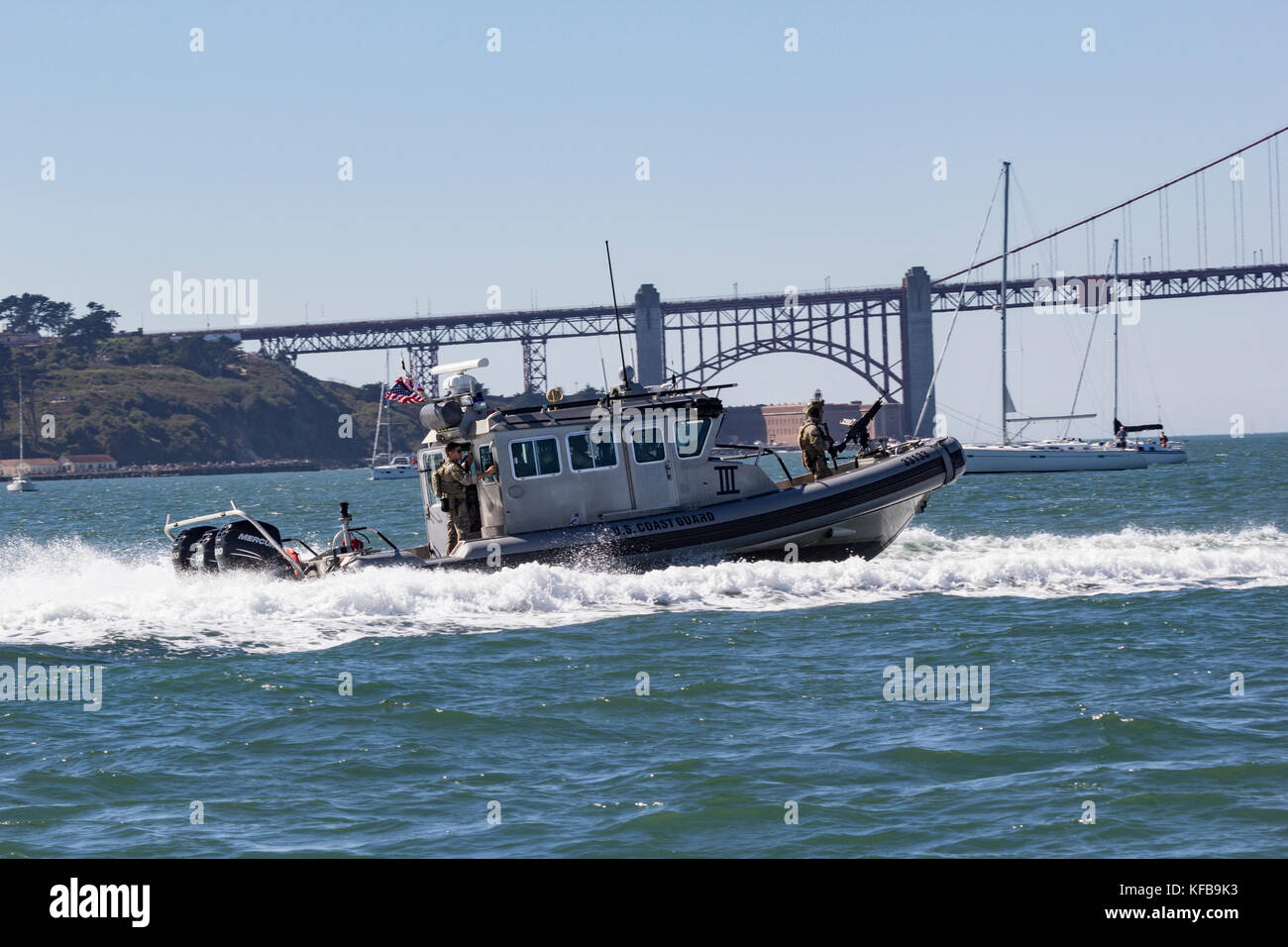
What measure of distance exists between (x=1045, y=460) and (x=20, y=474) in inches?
3702

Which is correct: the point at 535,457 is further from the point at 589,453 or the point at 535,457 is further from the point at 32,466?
the point at 32,466

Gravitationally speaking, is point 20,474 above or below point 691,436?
below

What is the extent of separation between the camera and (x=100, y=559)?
18.2 m

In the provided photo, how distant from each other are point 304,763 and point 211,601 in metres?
6.60

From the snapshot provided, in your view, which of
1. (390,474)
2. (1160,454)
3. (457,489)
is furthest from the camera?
(390,474)

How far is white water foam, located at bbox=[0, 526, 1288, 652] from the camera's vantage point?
13977 millimetres

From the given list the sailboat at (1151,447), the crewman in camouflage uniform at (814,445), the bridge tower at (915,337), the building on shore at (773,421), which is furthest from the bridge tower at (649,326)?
the crewman in camouflage uniform at (814,445)

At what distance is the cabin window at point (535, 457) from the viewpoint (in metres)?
15.7

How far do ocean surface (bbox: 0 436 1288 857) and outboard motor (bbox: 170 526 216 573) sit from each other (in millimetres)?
248

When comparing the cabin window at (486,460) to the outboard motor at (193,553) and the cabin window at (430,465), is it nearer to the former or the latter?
the cabin window at (430,465)

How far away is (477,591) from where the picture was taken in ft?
49.6

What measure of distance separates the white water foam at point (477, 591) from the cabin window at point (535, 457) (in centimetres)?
116

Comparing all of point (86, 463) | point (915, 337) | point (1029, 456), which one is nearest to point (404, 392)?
point (1029, 456)

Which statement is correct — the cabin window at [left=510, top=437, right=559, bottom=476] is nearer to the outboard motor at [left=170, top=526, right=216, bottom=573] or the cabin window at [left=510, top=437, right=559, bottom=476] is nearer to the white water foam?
the white water foam
